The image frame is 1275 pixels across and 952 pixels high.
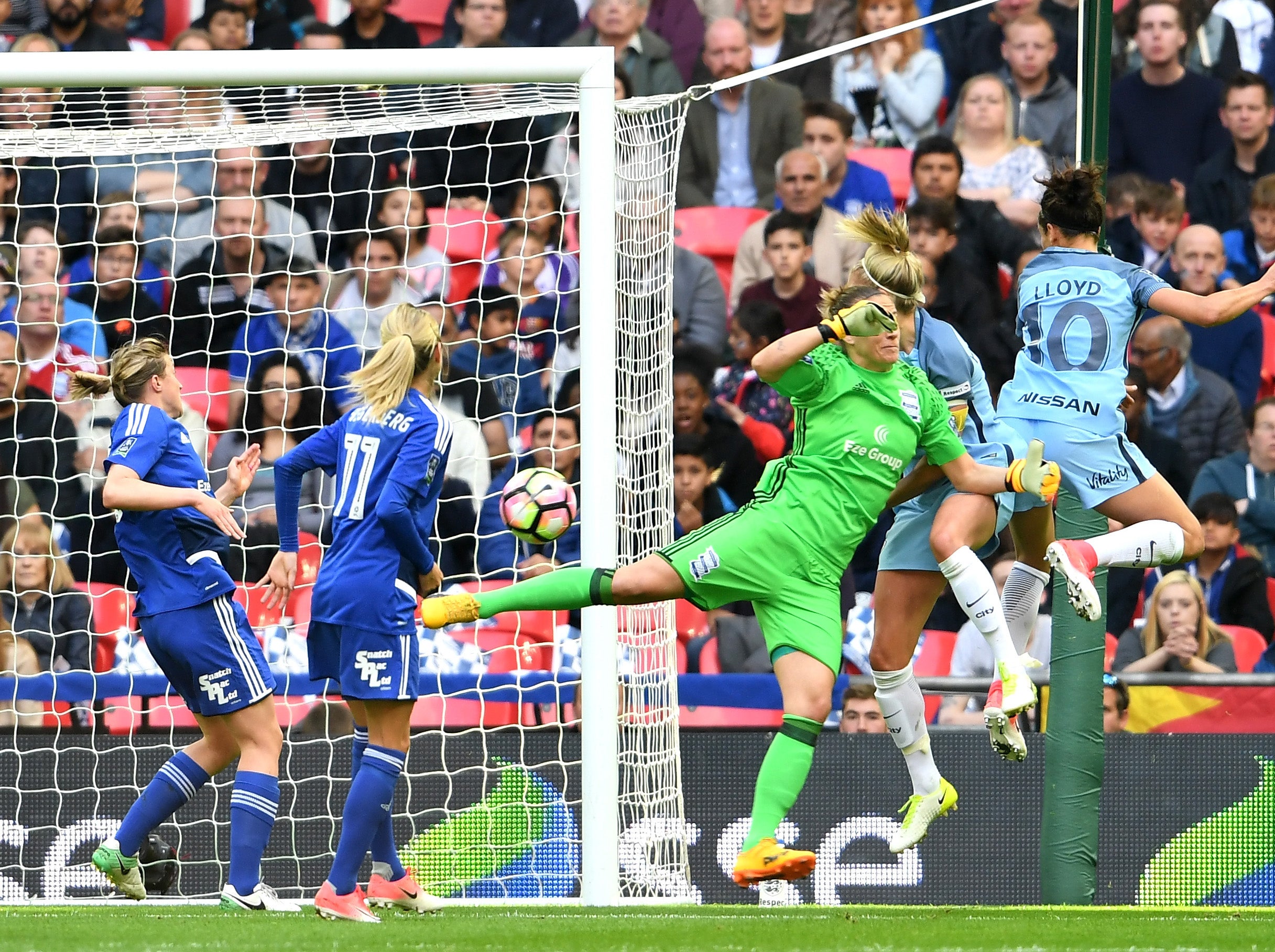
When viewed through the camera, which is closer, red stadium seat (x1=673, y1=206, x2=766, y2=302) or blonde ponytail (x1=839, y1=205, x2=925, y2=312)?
blonde ponytail (x1=839, y1=205, x2=925, y2=312)

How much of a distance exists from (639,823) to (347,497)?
218 cm

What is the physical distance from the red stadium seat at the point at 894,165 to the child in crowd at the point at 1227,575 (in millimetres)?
2526

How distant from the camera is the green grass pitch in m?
4.36

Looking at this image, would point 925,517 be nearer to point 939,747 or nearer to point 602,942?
point 939,747

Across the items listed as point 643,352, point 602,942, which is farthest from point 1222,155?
point 602,942

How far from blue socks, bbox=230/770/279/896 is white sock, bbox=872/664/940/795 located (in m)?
2.24

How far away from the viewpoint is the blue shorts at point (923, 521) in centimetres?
602

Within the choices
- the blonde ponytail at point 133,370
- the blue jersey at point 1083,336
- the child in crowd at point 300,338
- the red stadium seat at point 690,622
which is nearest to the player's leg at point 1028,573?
the blue jersey at point 1083,336

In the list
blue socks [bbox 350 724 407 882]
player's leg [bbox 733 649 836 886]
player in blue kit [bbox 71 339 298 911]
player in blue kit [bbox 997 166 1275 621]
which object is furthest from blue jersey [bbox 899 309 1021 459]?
player in blue kit [bbox 71 339 298 911]

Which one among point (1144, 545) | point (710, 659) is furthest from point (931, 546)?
point (710, 659)

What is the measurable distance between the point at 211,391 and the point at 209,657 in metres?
3.76

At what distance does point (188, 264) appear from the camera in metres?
9.68

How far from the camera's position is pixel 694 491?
8945mm

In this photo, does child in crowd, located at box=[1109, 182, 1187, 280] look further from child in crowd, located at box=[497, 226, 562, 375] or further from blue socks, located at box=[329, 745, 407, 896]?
blue socks, located at box=[329, 745, 407, 896]
